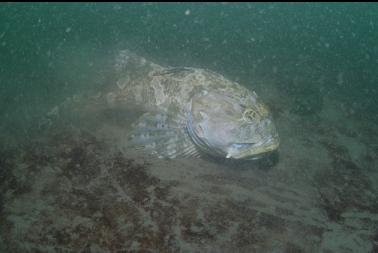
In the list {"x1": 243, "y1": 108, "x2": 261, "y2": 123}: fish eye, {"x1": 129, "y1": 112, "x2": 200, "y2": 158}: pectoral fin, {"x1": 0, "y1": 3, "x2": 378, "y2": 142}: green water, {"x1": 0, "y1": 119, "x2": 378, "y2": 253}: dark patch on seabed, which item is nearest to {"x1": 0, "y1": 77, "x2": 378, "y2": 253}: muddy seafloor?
{"x1": 0, "y1": 119, "x2": 378, "y2": 253}: dark patch on seabed

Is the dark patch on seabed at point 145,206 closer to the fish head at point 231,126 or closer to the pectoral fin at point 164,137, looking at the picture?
the pectoral fin at point 164,137

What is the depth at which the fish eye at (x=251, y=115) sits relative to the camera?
14.3ft

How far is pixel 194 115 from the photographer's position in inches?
193

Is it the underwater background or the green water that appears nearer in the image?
the underwater background

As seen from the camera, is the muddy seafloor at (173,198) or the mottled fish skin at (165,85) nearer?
the muddy seafloor at (173,198)

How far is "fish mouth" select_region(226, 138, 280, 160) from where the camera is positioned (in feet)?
13.7

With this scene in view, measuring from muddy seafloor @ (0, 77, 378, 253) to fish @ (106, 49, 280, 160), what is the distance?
15.7 inches

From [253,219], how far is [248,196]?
20.4 inches

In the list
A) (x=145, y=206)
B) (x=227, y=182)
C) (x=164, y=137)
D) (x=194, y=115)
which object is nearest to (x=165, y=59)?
(x=164, y=137)

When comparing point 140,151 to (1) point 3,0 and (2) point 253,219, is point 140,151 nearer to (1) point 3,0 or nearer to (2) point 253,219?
(2) point 253,219

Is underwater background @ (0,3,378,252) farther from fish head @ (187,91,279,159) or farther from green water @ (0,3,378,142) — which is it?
fish head @ (187,91,279,159)

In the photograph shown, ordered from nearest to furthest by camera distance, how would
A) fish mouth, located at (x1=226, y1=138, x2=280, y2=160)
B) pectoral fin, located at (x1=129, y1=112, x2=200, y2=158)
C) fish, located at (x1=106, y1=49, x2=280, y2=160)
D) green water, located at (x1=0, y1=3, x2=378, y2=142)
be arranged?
fish mouth, located at (x1=226, y1=138, x2=280, y2=160)
fish, located at (x1=106, y1=49, x2=280, y2=160)
pectoral fin, located at (x1=129, y1=112, x2=200, y2=158)
green water, located at (x1=0, y1=3, x2=378, y2=142)

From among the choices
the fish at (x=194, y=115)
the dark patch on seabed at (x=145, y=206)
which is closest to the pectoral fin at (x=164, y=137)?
the fish at (x=194, y=115)

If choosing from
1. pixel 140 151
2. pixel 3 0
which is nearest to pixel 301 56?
pixel 140 151
